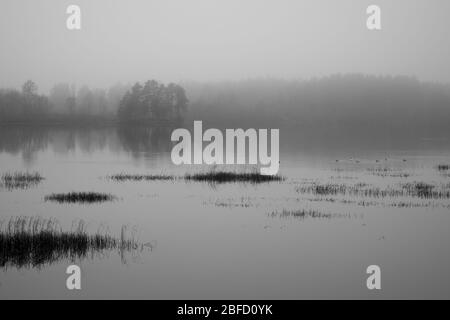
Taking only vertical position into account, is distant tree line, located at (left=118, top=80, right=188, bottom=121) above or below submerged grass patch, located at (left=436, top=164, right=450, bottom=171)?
above

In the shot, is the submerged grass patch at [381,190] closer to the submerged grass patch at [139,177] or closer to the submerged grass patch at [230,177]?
the submerged grass patch at [230,177]

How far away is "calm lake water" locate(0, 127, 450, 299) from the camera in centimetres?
1747

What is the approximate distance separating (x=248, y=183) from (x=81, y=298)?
24454 millimetres

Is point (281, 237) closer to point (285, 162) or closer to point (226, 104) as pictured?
point (285, 162)

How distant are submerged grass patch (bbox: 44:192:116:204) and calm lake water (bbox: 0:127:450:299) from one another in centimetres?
86

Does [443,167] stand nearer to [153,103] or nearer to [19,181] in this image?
[19,181]

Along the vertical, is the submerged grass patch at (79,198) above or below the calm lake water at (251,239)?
above

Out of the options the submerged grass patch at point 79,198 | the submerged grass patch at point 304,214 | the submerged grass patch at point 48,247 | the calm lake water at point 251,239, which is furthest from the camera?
the submerged grass patch at point 79,198

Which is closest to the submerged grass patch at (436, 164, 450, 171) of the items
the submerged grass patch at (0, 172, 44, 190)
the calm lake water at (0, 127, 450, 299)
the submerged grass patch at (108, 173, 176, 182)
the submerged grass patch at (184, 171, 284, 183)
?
the calm lake water at (0, 127, 450, 299)

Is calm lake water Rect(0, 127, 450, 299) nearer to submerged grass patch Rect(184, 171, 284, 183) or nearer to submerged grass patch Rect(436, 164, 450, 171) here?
submerged grass patch Rect(184, 171, 284, 183)

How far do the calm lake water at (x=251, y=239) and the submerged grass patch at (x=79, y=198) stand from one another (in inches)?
34.0

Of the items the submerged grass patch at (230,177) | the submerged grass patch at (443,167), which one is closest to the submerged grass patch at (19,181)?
the submerged grass patch at (230,177)

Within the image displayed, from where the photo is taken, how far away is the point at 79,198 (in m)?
31.7

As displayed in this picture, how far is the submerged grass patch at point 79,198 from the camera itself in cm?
3127
